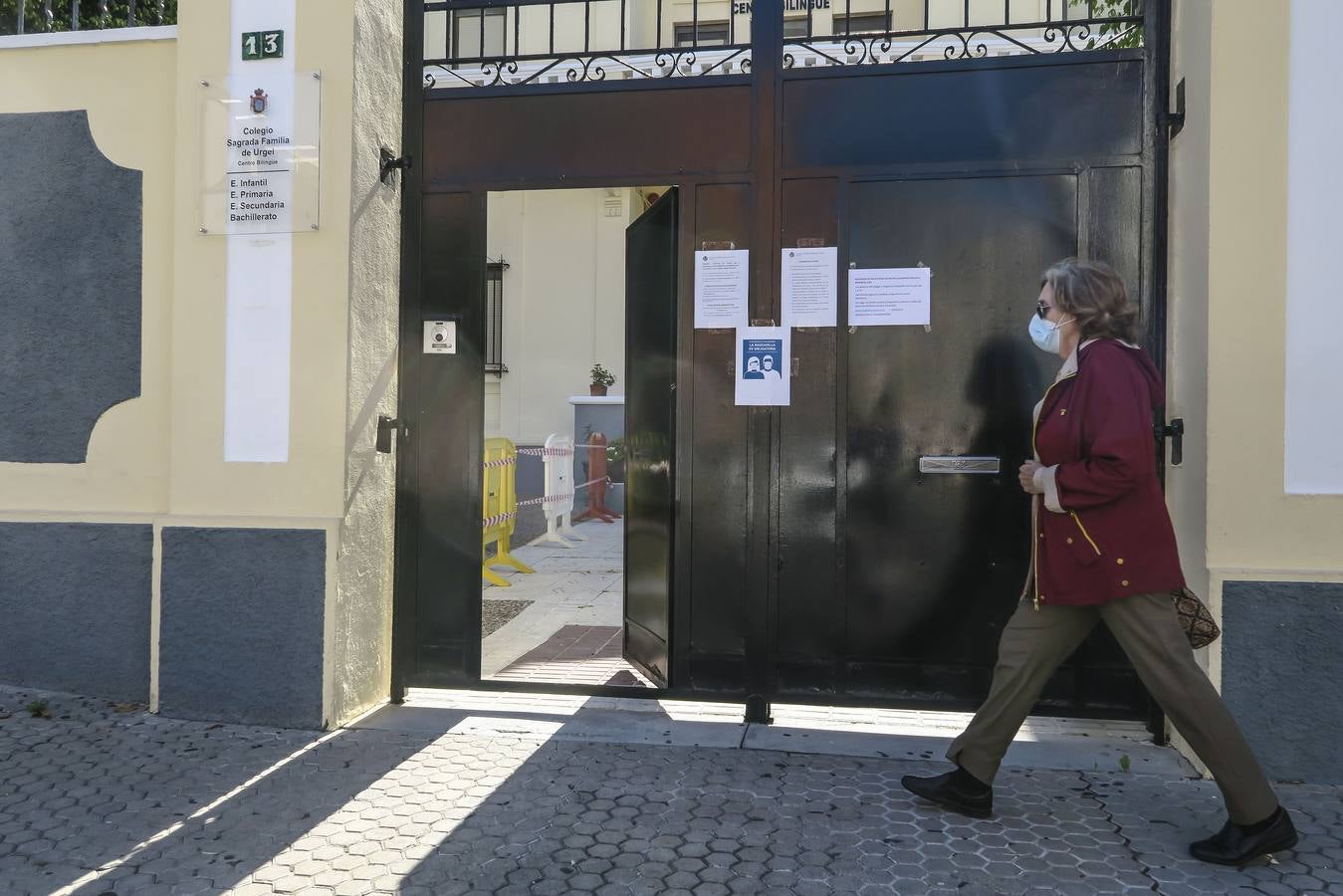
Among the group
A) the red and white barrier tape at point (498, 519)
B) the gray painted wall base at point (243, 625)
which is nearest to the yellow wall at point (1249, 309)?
the gray painted wall base at point (243, 625)

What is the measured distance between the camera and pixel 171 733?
4242 millimetres

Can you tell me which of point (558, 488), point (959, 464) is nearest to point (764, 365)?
point (959, 464)

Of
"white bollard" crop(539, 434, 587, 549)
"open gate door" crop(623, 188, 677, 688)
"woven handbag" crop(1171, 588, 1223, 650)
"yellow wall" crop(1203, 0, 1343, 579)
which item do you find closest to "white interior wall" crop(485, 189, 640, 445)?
"white bollard" crop(539, 434, 587, 549)

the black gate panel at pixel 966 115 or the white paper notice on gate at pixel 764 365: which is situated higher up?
the black gate panel at pixel 966 115

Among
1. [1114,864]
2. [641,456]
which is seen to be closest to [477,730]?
[641,456]

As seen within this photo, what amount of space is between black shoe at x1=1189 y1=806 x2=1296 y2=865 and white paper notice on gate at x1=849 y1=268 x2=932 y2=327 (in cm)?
219

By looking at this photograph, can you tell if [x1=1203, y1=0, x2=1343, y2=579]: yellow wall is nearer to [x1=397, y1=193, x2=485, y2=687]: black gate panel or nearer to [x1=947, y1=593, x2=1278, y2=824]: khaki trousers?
[x1=947, y1=593, x2=1278, y2=824]: khaki trousers

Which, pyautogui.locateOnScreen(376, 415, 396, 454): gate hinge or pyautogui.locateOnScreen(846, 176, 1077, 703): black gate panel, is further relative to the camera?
pyautogui.locateOnScreen(376, 415, 396, 454): gate hinge

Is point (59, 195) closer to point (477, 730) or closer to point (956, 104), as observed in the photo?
point (477, 730)

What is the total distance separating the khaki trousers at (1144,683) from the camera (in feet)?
9.93

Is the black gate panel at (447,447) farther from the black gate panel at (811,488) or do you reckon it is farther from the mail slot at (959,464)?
the mail slot at (959,464)

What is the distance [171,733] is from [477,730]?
127cm

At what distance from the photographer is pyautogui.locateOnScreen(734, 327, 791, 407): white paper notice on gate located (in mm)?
4383

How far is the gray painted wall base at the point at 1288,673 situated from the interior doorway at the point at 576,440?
230cm
